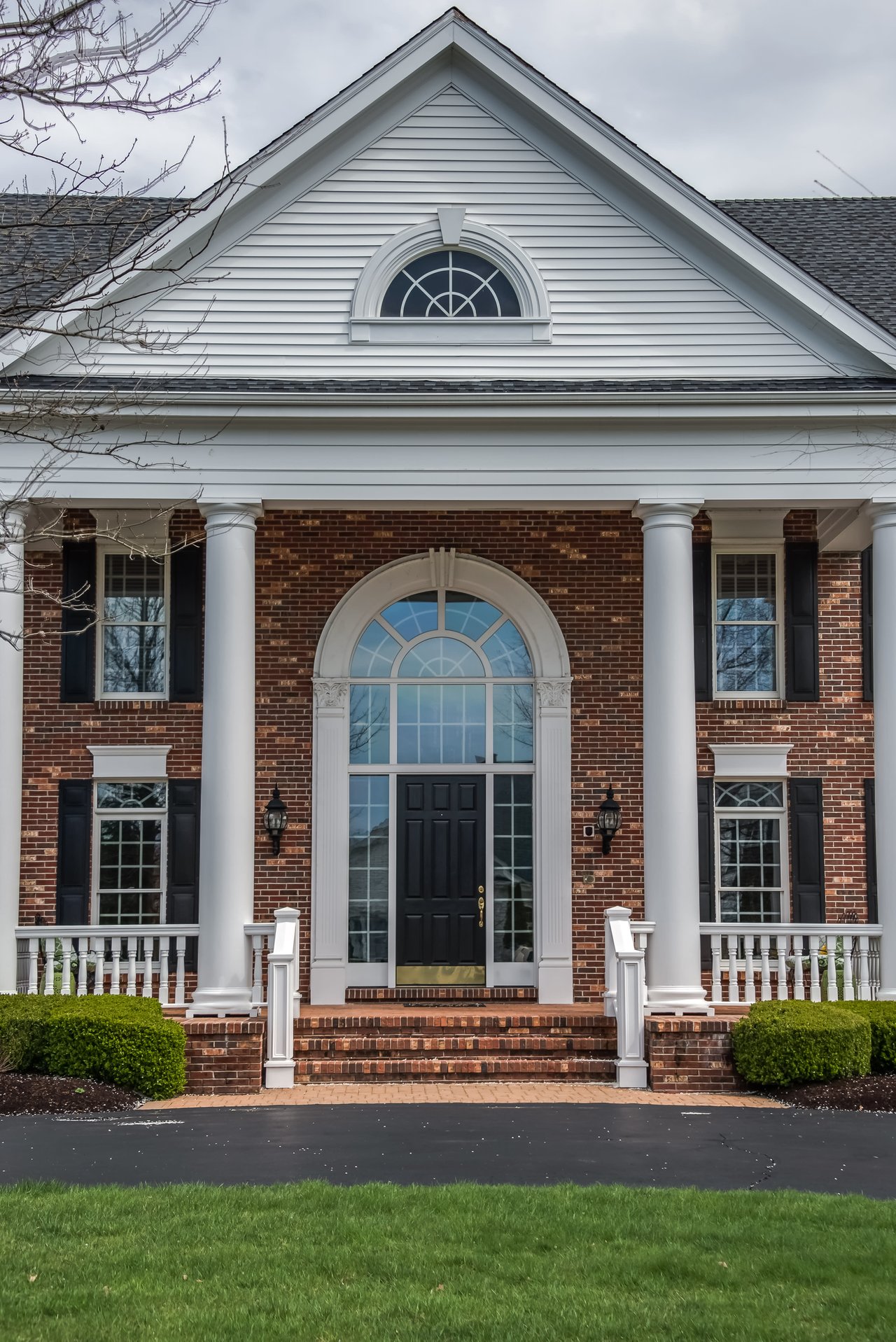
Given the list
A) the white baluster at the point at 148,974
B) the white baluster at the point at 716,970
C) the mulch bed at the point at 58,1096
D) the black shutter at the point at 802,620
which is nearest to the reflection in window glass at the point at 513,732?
the black shutter at the point at 802,620

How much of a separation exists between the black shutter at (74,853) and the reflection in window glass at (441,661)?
3801mm

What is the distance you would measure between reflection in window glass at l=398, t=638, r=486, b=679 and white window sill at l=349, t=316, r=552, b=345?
3.48m

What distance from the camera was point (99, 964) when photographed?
48.4 ft

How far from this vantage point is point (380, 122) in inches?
609

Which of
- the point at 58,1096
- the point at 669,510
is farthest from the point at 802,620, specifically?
the point at 58,1096

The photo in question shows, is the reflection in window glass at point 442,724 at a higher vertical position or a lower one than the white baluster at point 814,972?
higher

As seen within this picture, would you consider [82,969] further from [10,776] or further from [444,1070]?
[444,1070]

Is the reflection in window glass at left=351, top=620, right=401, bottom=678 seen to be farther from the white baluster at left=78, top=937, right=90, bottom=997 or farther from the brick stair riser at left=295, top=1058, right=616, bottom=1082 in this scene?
the brick stair riser at left=295, top=1058, right=616, bottom=1082

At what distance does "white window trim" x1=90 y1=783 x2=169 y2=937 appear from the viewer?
54.4ft

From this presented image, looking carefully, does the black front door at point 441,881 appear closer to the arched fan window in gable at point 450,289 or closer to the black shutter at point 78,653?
the black shutter at point 78,653

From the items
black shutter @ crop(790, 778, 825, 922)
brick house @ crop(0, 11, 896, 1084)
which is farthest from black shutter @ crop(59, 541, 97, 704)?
black shutter @ crop(790, 778, 825, 922)

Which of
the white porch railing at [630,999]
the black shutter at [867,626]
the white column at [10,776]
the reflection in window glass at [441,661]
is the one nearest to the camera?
the white porch railing at [630,999]

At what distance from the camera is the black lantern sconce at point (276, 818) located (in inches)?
647

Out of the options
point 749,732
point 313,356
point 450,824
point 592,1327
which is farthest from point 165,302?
point 592,1327
